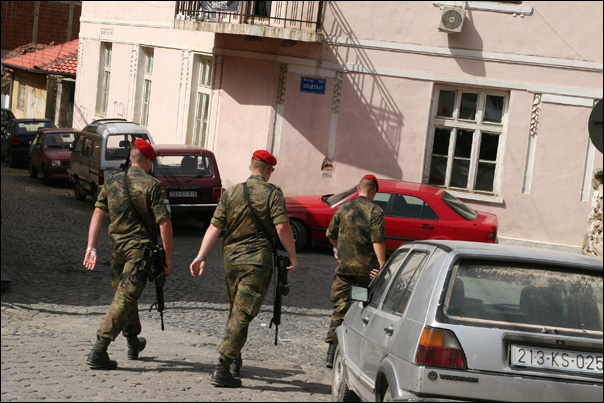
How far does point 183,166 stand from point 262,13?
5.04 metres

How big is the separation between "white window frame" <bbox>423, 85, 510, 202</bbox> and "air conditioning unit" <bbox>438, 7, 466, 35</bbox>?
127 cm

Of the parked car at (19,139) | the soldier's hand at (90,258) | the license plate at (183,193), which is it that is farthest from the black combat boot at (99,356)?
the parked car at (19,139)

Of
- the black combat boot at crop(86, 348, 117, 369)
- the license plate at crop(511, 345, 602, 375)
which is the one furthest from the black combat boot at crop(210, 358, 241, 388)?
the license plate at crop(511, 345, 602, 375)

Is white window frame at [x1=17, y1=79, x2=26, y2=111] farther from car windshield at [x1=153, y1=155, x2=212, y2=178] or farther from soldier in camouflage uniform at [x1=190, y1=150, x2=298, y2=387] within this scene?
soldier in camouflage uniform at [x1=190, y1=150, x2=298, y2=387]

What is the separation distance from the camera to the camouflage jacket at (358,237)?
8477 mm

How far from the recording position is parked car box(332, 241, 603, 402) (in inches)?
188

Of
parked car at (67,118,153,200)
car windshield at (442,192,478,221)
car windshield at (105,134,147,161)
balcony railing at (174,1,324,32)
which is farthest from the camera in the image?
car windshield at (105,134,147,161)

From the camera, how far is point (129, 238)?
7555 millimetres

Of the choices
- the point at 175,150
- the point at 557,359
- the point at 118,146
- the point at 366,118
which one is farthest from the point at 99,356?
the point at 118,146

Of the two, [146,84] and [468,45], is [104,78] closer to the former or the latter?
[146,84]

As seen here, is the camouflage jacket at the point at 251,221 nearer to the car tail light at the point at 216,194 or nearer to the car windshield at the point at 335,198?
the car windshield at the point at 335,198

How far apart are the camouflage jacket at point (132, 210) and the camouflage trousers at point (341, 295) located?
188 centimetres

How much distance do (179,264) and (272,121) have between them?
6.97 meters

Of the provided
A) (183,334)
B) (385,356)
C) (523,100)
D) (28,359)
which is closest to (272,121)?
(523,100)
